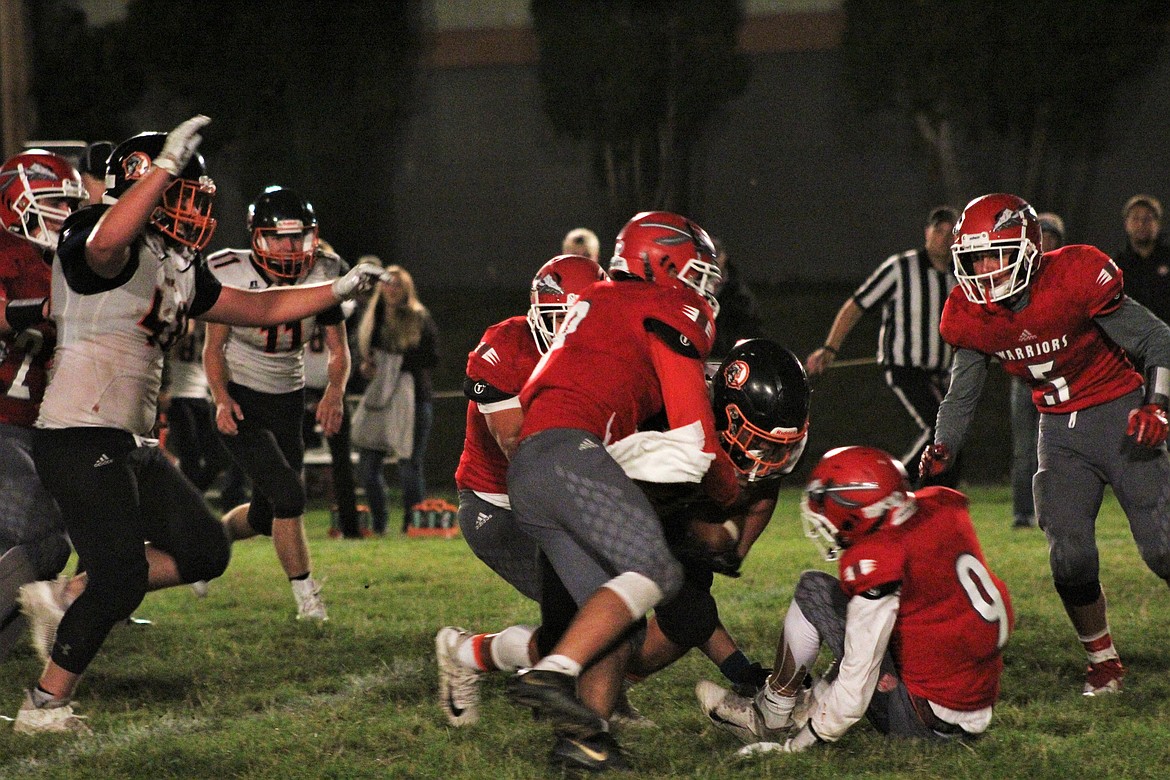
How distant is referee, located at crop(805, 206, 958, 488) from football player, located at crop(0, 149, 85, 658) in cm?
390

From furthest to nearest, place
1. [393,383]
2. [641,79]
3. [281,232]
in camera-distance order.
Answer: [641,79], [393,383], [281,232]

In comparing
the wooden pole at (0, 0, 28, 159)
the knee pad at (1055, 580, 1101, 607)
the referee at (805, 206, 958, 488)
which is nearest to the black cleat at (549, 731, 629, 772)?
the knee pad at (1055, 580, 1101, 607)

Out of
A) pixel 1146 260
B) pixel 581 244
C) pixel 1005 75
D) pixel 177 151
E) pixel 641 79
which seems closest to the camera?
pixel 177 151

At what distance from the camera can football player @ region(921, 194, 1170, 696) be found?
4.57 m

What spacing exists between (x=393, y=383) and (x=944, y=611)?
20.0 feet

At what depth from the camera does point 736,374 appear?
13.4 feet

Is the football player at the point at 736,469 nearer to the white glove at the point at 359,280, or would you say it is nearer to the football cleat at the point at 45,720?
the white glove at the point at 359,280

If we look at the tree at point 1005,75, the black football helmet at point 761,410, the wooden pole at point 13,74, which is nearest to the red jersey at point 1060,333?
the black football helmet at point 761,410

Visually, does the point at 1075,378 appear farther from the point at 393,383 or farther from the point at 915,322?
the point at 393,383

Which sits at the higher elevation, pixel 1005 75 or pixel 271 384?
pixel 1005 75

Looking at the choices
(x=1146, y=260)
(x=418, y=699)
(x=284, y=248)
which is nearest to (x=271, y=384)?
(x=284, y=248)

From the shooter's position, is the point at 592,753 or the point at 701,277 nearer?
the point at 592,753

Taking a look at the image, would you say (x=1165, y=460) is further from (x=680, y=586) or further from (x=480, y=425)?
(x=480, y=425)

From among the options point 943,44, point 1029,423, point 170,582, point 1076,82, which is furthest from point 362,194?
point 170,582
